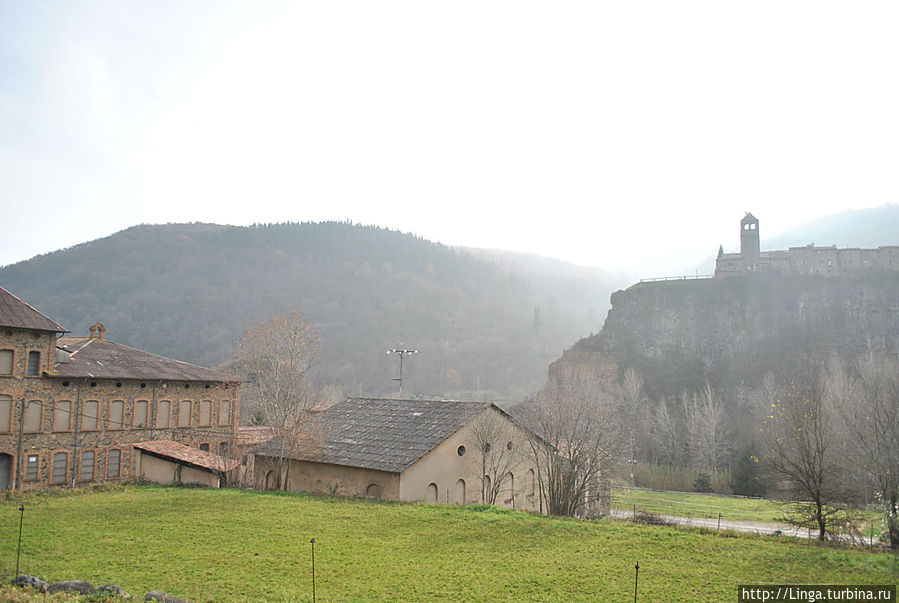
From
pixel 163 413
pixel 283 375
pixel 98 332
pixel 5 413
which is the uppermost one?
pixel 98 332

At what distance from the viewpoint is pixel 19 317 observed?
2725 centimetres

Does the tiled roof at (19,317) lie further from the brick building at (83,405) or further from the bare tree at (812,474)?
the bare tree at (812,474)

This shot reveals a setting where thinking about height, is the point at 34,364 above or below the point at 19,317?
below

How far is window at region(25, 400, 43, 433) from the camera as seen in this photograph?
89.5 feet

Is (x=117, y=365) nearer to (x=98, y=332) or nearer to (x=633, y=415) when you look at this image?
(x=98, y=332)

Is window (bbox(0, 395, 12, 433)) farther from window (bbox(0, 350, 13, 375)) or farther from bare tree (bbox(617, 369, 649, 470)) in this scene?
bare tree (bbox(617, 369, 649, 470))

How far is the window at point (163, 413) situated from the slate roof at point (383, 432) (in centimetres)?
1010

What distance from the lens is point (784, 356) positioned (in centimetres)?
8462

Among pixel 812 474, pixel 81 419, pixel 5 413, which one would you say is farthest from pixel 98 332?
pixel 812 474

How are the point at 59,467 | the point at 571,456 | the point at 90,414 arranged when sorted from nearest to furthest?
the point at 571,456 → the point at 59,467 → the point at 90,414

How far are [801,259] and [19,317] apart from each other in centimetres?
10960

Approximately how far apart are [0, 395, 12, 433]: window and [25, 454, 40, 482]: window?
1.81 metres

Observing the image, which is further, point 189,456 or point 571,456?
point 189,456

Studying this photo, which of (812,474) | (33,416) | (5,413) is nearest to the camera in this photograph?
(812,474)
